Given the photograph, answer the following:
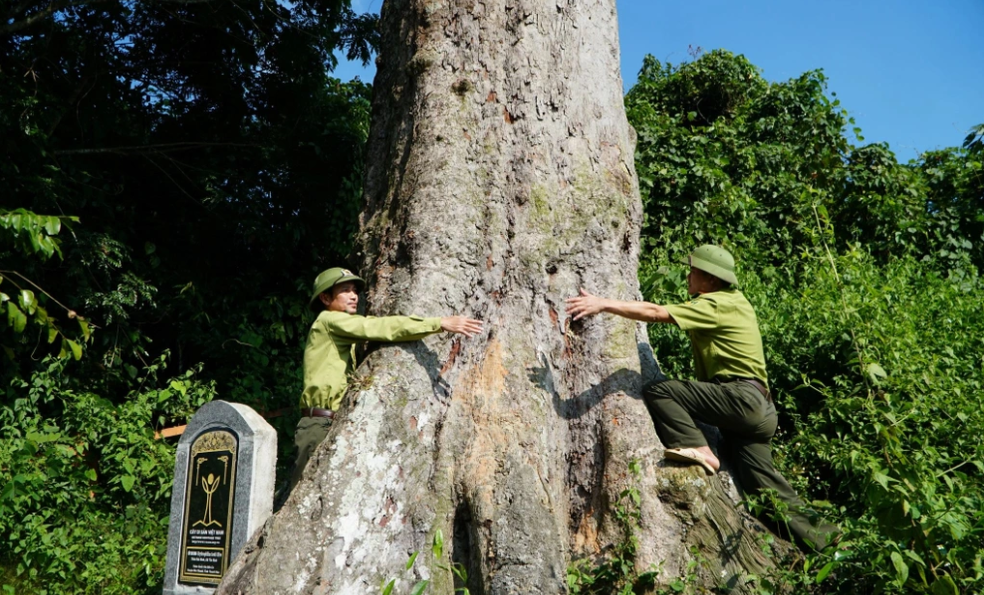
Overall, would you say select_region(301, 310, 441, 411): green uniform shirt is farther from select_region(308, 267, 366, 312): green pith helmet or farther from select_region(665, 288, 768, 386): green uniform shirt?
select_region(665, 288, 768, 386): green uniform shirt

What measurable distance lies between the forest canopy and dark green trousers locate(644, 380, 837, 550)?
1.10ft

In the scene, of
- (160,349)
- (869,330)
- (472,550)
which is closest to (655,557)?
(472,550)

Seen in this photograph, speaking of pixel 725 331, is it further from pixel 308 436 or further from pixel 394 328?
pixel 308 436

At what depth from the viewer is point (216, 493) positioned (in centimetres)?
545

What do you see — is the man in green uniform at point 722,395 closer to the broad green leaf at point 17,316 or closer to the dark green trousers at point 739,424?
the dark green trousers at point 739,424

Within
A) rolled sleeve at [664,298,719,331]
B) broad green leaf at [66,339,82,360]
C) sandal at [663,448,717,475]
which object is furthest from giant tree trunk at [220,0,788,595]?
broad green leaf at [66,339,82,360]

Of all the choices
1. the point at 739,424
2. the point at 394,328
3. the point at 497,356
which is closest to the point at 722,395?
the point at 739,424

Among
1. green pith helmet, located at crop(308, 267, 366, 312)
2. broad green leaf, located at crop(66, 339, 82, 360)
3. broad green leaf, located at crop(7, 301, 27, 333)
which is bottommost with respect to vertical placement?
broad green leaf, located at crop(66, 339, 82, 360)

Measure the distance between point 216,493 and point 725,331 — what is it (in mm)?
3278

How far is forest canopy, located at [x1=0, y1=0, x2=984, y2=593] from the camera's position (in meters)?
6.27

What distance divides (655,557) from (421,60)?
3.26 metres

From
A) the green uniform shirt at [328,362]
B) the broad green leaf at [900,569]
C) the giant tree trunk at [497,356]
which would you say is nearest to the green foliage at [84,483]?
the green uniform shirt at [328,362]

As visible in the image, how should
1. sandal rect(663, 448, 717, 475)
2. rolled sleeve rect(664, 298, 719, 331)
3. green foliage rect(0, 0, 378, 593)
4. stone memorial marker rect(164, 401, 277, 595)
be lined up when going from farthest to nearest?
green foliage rect(0, 0, 378, 593), stone memorial marker rect(164, 401, 277, 595), rolled sleeve rect(664, 298, 719, 331), sandal rect(663, 448, 717, 475)

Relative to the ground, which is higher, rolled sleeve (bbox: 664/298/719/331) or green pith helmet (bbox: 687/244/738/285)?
green pith helmet (bbox: 687/244/738/285)
